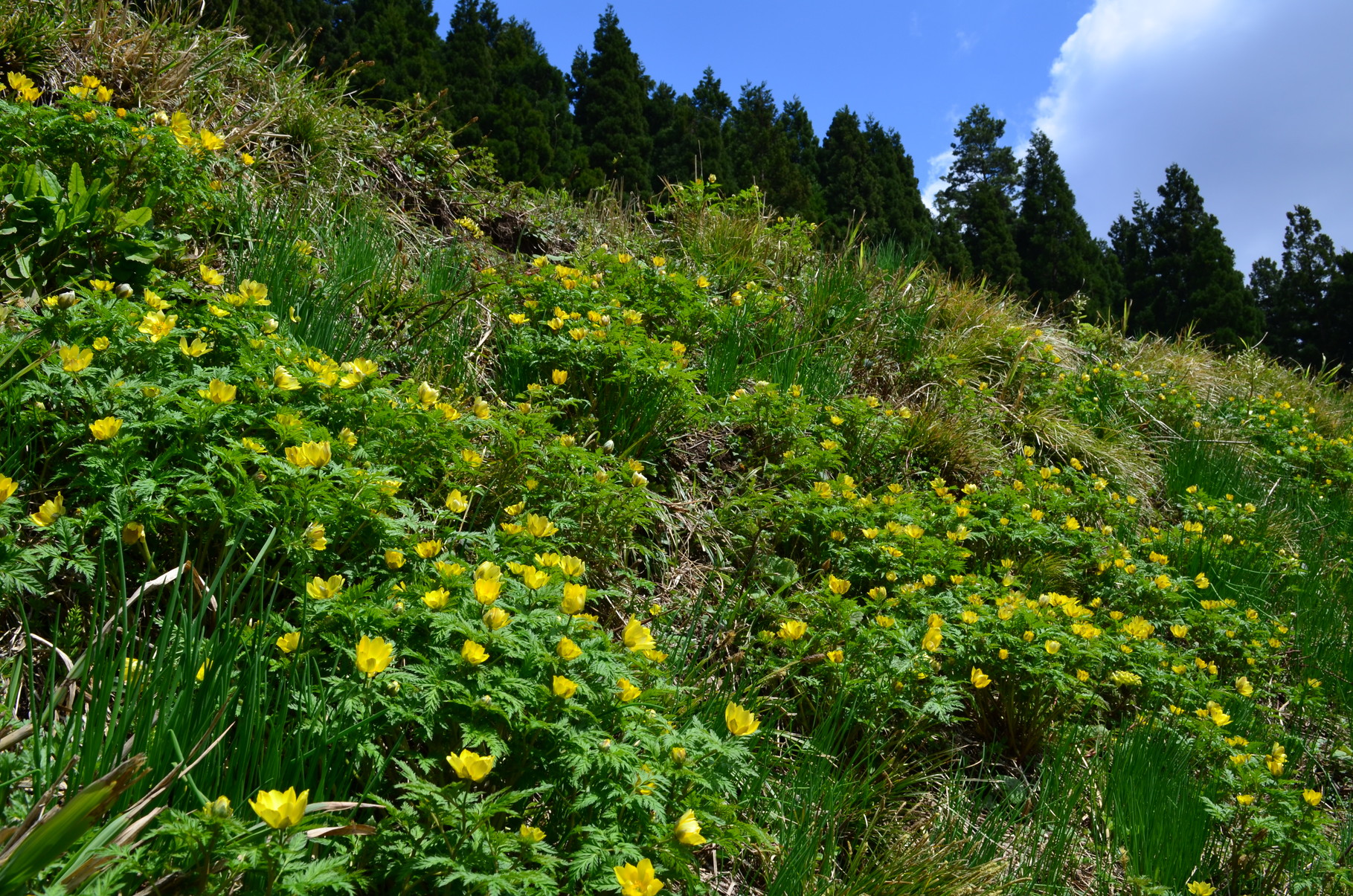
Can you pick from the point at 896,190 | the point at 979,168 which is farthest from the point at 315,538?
the point at 979,168

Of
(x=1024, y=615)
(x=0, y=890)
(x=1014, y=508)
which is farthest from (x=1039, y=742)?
(x=0, y=890)

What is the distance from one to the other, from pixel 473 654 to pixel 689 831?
431 mm

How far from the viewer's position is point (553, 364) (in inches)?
118

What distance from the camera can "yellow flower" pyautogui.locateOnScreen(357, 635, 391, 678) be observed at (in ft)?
3.86

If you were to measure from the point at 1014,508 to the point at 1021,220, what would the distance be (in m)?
20.1

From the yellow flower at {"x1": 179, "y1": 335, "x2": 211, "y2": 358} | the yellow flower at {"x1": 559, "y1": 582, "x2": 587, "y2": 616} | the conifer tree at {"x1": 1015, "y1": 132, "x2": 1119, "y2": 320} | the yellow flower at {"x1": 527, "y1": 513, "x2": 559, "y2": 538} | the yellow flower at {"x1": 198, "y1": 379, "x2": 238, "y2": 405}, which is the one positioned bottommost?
the yellow flower at {"x1": 559, "y1": 582, "x2": 587, "y2": 616}

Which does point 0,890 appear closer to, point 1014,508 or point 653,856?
point 653,856

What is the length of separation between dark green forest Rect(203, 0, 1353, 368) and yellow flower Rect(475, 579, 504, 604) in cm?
643

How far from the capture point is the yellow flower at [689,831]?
1189 mm

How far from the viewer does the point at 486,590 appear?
1.38m

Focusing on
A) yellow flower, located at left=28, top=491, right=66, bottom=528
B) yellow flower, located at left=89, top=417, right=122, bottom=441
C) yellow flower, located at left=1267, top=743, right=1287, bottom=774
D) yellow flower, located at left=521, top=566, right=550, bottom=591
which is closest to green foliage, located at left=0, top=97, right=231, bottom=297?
yellow flower, located at left=89, top=417, right=122, bottom=441

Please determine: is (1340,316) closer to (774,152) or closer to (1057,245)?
(1057,245)

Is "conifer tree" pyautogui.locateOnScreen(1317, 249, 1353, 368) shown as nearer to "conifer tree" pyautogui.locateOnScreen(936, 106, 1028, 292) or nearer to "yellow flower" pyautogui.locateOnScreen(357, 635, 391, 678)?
"conifer tree" pyautogui.locateOnScreen(936, 106, 1028, 292)

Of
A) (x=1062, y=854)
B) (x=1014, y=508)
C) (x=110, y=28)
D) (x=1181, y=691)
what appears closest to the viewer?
(x=1062, y=854)
